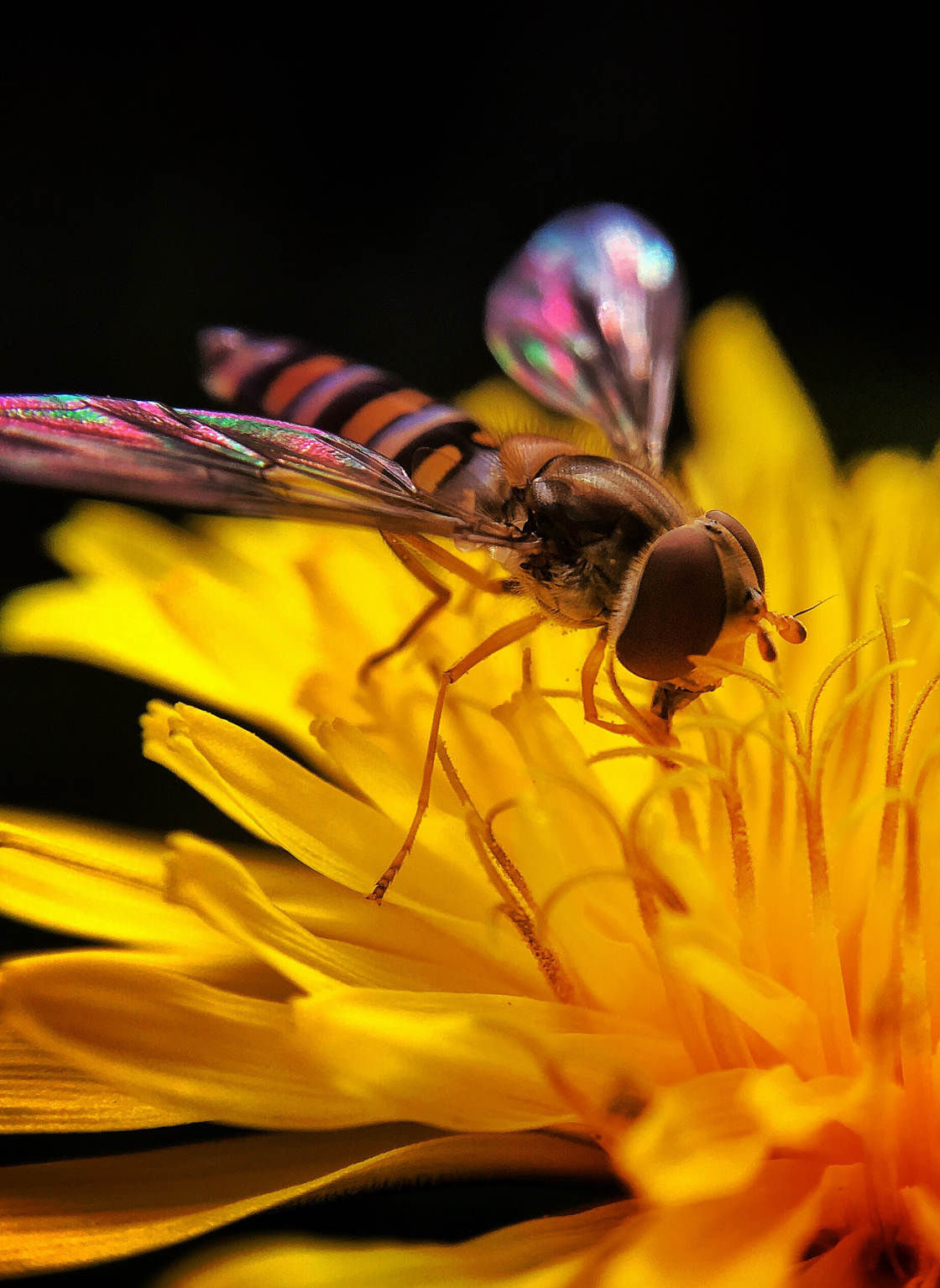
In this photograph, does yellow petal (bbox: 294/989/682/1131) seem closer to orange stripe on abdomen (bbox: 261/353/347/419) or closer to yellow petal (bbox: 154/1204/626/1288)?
yellow petal (bbox: 154/1204/626/1288)

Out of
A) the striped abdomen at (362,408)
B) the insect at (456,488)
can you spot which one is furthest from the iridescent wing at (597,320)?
the striped abdomen at (362,408)

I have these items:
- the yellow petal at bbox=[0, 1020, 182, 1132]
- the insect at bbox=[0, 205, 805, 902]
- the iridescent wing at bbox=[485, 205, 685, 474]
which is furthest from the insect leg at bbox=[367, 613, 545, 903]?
the iridescent wing at bbox=[485, 205, 685, 474]

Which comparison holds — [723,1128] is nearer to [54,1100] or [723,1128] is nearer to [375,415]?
[54,1100]

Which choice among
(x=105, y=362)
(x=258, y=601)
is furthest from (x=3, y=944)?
(x=105, y=362)

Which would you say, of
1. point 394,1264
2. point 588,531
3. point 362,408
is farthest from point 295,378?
point 394,1264

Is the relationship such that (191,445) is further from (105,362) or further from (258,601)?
(105,362)

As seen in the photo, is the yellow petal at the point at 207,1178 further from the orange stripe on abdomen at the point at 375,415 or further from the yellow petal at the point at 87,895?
the orange stripe on abdomen at the point at 375,415
